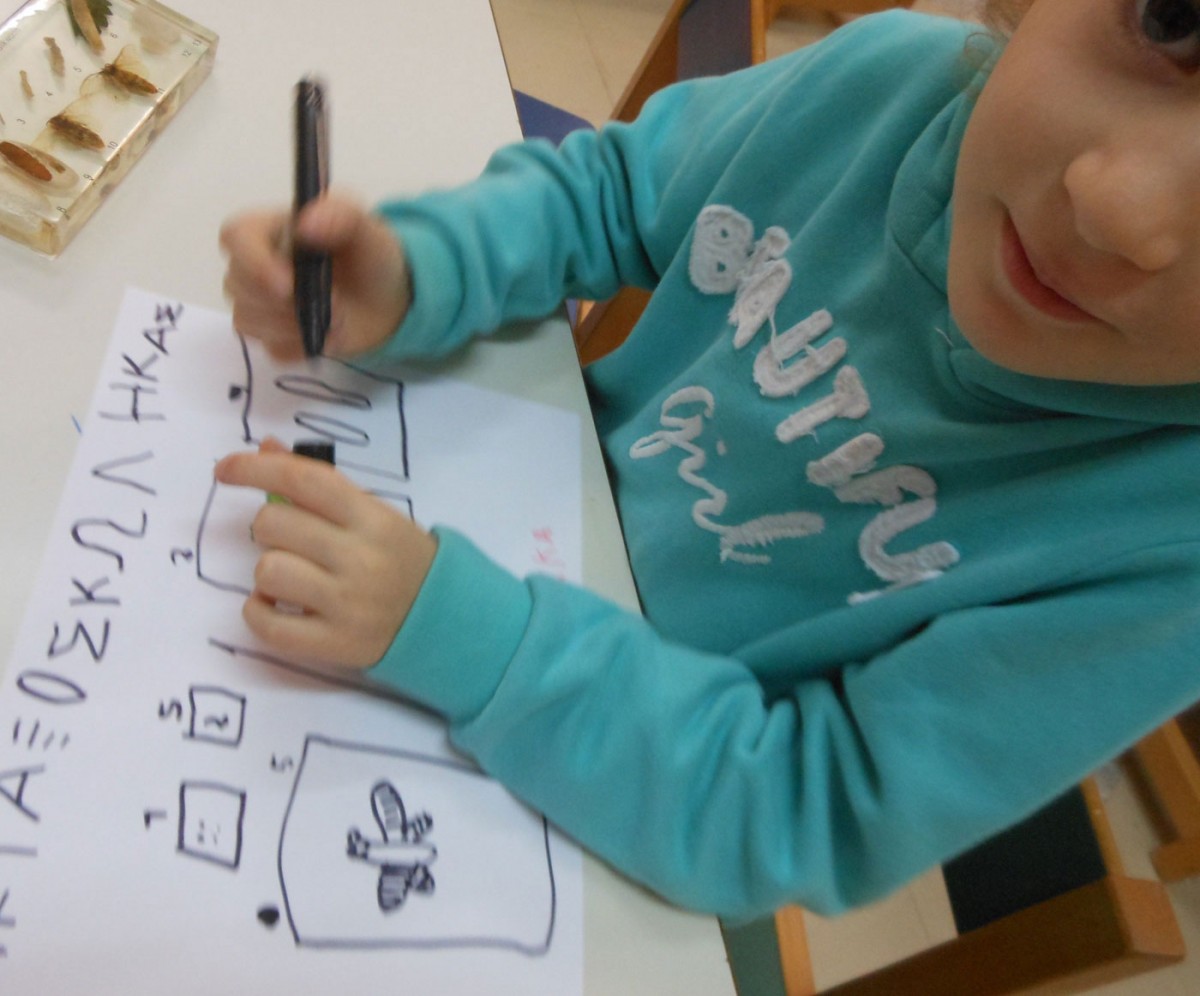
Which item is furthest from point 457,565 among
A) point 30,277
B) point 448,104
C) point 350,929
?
point 448,104

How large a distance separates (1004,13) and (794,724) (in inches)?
14.1

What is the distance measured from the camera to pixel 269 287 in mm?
393

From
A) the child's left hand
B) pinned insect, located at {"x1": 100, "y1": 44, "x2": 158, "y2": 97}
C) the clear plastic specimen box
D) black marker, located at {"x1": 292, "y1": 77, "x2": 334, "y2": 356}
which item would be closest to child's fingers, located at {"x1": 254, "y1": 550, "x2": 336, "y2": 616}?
the child's left hand

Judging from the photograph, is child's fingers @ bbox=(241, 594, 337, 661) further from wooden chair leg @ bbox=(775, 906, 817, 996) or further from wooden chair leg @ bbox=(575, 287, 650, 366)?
wooden chair leg @ bbox=(575, 287, 650, 366)

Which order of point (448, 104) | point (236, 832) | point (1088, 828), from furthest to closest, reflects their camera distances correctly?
point (448, 104), point (1088, 828), point (236, 832)

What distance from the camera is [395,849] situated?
0.33m

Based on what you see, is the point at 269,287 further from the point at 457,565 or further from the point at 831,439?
the point at 831,439

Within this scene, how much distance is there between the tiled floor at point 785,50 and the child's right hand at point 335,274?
0.39m

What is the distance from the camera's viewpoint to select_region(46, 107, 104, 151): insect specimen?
17.2 inches

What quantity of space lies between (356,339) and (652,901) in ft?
1.01

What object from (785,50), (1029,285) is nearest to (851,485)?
(1029,285)

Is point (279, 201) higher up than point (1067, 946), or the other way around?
point (279, 201)

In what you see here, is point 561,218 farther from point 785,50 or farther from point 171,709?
point 785,50

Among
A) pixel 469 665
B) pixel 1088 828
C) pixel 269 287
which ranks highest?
pixel 269 287
